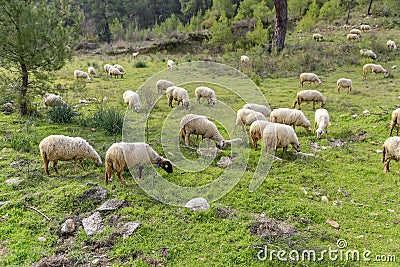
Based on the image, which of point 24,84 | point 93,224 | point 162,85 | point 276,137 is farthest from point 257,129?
point 24,84

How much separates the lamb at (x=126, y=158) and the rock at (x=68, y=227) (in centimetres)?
139

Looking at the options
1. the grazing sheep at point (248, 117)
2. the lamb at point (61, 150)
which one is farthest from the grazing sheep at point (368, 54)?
the lamb at point (61, 150)

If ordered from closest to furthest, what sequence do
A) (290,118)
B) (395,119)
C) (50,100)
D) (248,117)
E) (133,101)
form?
(395,119) → (290,118) → (248,117) → (50,100) → (133,101)

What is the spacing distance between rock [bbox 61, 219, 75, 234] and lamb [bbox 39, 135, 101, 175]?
2025 millimetres

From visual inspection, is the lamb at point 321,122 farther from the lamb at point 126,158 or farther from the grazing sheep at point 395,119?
the lamb at point 126,158

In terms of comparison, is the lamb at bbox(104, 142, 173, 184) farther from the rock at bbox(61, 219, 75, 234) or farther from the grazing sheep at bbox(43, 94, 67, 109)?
the grazing sheep at bbox(43, 94, 67, 109)

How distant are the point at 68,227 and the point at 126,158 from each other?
6.08 feet

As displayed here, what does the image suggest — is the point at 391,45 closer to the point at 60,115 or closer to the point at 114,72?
the point at 114,72

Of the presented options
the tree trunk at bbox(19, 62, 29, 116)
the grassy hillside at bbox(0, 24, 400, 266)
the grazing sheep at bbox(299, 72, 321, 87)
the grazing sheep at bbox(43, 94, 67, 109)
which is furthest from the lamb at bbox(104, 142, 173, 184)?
the grazing sheep at bbox(299, 72, 321, 87)

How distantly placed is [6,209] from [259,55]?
1892cm

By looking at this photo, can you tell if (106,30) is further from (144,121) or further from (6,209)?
(6,209)

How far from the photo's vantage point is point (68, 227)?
5117 millimetres

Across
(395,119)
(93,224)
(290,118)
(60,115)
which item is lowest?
(93,224)

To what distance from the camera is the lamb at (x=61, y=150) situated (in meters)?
6.70
